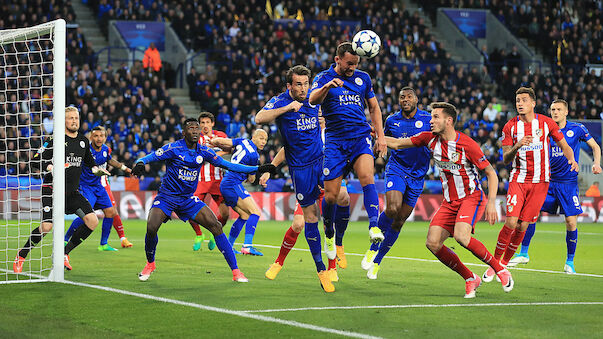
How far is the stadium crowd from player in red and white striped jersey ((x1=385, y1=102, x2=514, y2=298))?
16956 millimetres

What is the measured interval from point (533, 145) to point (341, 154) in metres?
2.88

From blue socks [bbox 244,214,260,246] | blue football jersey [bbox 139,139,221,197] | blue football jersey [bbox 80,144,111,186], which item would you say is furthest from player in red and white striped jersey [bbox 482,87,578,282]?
blue football jersey [bbox 80,144,111,186]

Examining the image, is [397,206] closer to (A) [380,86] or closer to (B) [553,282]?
(B) [553,282]

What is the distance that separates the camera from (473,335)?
654cm

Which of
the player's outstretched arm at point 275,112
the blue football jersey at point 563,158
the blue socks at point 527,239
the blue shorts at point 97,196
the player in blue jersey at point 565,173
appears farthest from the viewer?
the blue shorts at point 97,196

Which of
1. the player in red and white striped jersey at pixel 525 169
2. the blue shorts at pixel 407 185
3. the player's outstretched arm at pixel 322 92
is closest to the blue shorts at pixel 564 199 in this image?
the player in red and white striped jersey at pixel 525 169

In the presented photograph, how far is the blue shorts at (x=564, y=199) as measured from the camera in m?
12.4

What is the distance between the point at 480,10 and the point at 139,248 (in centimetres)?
2728

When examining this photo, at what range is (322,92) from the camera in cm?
911

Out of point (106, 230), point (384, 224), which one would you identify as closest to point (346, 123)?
point (384, 224)

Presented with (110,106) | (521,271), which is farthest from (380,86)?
(521,271)

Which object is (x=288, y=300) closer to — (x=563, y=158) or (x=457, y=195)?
(x=457, y=195)

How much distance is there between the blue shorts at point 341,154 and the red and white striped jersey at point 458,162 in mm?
996

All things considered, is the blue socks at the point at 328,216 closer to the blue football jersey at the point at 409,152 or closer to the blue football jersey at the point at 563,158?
the blue football jersey at the point at 409,152
